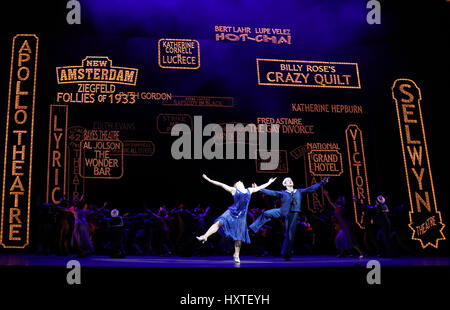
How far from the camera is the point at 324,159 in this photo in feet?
40.4

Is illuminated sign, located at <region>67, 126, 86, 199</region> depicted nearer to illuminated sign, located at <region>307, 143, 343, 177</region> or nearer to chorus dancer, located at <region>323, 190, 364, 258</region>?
illuminated sign, located at <region>307, 143, 343, 177</region>

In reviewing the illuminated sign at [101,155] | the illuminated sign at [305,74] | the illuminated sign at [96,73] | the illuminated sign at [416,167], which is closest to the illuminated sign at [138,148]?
the illuminated sign at [101,155]

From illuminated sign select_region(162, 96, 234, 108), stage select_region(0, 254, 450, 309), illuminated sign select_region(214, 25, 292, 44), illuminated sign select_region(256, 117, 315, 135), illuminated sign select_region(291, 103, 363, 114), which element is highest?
illuminated sign select_region(214, 25, 292, 44)

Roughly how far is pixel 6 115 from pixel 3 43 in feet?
6.49

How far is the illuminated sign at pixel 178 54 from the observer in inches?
470

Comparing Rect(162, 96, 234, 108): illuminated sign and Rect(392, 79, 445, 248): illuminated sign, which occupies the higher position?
Rect(162, 96, 234, 108): illuminated sign

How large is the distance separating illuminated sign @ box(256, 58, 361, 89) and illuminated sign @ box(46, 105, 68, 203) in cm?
527

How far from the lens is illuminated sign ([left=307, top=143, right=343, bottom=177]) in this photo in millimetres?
12258

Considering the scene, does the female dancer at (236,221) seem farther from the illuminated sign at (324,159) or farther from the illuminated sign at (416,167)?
the illuminated sign at (416,167)

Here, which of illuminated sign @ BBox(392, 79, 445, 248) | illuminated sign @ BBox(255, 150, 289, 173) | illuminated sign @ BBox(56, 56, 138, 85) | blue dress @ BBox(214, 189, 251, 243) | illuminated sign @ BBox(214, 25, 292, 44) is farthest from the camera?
illuminated sign @ BBox(214, 25, 292, 44)

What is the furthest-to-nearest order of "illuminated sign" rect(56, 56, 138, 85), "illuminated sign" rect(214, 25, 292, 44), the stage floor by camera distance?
"illuminated sign" rect(214, 25, 292, 44)
"illuminated sign" rect(56, 56, 138, 85)
the stage floor

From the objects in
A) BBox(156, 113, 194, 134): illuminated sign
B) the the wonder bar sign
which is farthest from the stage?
BBox(156, 113, 194, 134): illuminated sign

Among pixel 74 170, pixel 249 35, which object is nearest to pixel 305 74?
pixel 249 35

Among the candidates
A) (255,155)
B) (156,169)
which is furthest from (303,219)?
(156,169)
